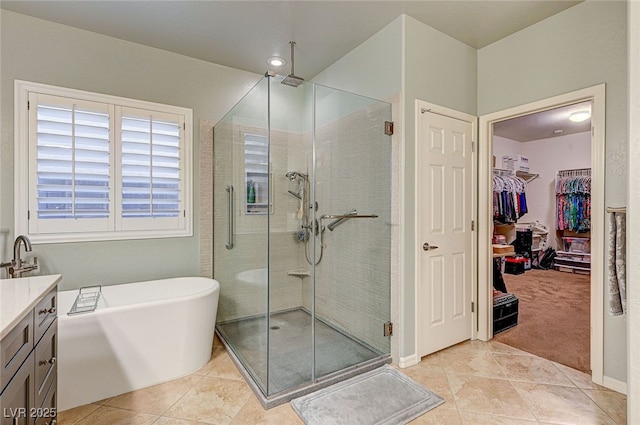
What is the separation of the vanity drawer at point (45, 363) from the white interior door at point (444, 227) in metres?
2.33

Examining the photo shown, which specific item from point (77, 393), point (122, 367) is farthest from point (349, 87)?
point (77, 393)

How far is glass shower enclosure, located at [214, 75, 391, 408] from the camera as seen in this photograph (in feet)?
7.32

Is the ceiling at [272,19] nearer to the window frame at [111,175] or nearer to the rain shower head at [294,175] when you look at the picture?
the window frame at [111,175]

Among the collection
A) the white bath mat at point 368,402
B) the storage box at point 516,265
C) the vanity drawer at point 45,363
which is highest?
the vanity drawer at point 45,363

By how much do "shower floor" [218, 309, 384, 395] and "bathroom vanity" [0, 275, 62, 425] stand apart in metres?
1.13

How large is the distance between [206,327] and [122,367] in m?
0.58

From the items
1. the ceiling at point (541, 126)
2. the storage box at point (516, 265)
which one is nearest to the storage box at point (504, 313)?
the ceiling at point (541, 126)

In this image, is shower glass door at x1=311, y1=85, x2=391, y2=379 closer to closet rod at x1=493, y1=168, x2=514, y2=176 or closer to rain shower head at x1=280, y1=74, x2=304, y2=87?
rain shower head at x1=280, y1=74, x2=304, y2=87

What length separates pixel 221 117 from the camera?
3.28 m

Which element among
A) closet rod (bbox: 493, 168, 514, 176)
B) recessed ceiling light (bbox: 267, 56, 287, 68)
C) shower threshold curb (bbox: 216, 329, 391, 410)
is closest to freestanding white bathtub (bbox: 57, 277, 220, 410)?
shower threshold curb (bbox: 216, 329, 391, 410)

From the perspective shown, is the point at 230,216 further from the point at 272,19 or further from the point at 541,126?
the point at 541,126

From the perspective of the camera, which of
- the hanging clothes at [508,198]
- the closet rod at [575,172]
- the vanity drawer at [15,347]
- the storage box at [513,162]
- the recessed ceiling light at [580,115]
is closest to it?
the vanity drawer at [15,347]

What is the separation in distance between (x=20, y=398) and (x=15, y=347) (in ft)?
0.66

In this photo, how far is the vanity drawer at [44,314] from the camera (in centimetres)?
129
